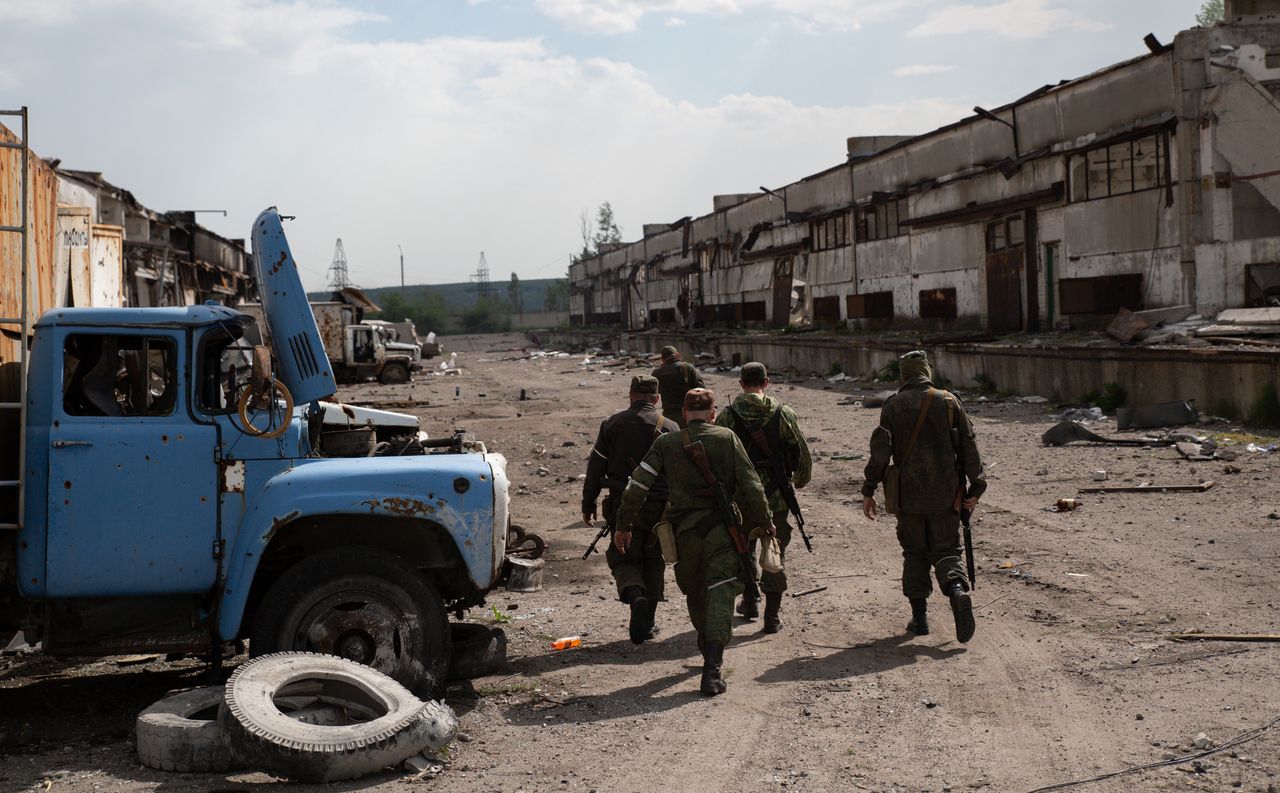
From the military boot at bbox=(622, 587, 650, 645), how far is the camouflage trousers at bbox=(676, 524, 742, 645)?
2.08ft

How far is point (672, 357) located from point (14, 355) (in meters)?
6.17

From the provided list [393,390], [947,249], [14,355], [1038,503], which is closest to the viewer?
[14,355]

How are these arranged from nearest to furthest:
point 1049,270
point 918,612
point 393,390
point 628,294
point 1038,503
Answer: point 918,612
point 1038,503
point 1049,270
point 393,390
point 628,294

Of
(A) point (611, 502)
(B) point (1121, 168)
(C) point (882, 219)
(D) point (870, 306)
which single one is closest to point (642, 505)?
(A) point (611, 502)

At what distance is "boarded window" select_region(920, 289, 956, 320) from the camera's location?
1249 inches

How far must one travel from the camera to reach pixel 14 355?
599 centimetres

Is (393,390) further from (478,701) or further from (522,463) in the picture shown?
(478,701)

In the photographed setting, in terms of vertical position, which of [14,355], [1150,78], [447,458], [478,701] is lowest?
[478,701]

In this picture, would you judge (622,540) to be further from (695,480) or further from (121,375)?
(121,375)

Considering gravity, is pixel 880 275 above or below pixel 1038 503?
above

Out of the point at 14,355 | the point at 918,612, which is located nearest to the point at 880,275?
the point at 918,612

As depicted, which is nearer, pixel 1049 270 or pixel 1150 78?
pixel 1150 78

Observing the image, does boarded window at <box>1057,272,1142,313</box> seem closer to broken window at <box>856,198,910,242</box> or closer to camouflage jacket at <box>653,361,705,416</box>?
broken window at <box>856,198,910,242</box>

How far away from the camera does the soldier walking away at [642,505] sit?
729 cm
